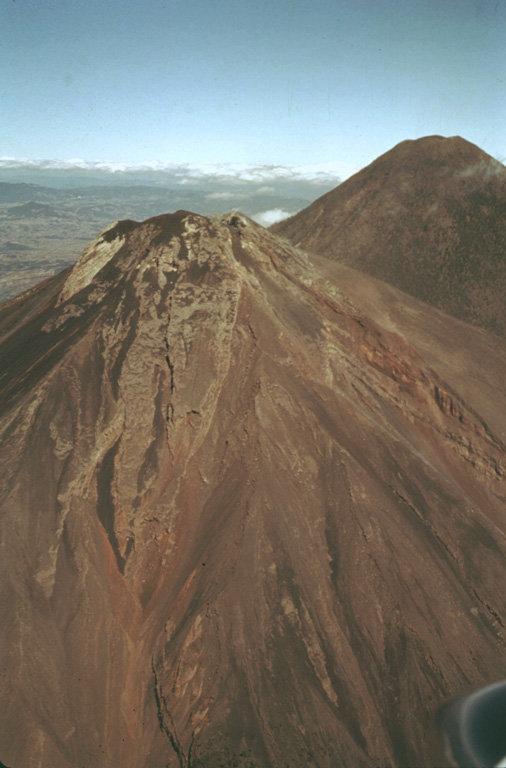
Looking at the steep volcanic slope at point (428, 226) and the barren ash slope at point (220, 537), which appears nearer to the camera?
the barren ash slope at point (220, 537)

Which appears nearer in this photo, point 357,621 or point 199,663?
point 199,663

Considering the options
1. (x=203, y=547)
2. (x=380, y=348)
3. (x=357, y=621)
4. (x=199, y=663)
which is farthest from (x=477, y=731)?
(x=380, y=348)

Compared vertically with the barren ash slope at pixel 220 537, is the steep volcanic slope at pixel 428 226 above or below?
above

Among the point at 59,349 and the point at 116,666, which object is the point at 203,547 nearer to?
the point at 116,666

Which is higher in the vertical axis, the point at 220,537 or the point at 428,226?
the point at 428,226
